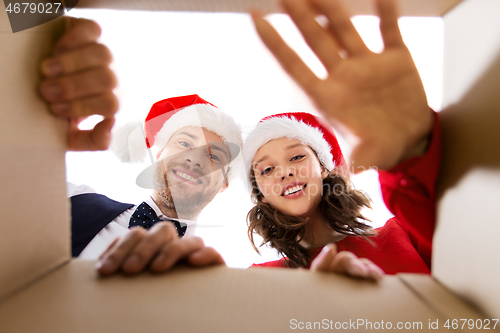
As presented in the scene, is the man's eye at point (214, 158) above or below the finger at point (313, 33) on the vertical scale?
above

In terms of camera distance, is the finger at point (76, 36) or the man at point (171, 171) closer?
the finger at point (76, 36)

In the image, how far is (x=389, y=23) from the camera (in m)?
0.23

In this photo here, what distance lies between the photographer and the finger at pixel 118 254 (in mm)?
213

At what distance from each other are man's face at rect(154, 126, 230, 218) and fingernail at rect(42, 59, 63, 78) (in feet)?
2.30

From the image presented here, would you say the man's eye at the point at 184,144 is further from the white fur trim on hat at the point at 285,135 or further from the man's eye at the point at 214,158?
the white fur trim on hat at the point at 285,135

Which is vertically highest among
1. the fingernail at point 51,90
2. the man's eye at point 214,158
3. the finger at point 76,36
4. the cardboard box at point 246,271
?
the man's eye at point 214,158

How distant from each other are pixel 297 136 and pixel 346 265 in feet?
2.29

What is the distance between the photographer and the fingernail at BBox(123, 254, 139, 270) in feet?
0.69

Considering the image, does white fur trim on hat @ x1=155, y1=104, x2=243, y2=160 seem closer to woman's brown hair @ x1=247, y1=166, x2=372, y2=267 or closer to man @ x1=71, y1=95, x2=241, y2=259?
man @ x1=71, y1=95, x2=241, y2=259

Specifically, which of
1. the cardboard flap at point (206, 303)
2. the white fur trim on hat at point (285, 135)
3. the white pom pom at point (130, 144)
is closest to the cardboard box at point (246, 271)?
the cardboard flap at point (206, 303)

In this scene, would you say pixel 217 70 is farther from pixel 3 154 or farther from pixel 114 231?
pixel 114 231

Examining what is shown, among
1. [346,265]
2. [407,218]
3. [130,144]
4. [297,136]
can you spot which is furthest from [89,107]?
[297,136]

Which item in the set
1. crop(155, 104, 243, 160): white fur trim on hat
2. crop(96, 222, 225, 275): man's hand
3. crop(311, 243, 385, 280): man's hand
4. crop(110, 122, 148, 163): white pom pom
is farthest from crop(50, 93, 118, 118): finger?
crop(155, 104, 243, 160): white fur trim on hat

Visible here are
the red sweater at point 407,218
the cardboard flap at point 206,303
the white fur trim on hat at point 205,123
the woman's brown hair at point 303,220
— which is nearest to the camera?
the cardboard flap at point 206,303
